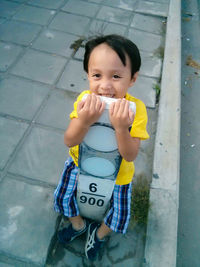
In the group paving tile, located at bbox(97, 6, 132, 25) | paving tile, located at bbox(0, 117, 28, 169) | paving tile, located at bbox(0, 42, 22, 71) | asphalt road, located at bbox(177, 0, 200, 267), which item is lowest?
asphalt road, located at bbox(177, 0, 200, 267)

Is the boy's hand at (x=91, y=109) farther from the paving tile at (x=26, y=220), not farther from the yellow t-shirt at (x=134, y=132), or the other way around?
the paving tile at (x=26, y=220)

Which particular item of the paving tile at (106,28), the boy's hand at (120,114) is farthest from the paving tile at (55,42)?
the boy's hand at (120,114)

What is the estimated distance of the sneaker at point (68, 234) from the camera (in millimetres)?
1541

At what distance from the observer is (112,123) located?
39.7 inches

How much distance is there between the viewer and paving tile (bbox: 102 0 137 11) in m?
4.28

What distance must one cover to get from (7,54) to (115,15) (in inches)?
80.0

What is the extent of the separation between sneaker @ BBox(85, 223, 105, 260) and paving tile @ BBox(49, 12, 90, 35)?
2882mm

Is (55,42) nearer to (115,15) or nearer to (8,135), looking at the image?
(115,15)

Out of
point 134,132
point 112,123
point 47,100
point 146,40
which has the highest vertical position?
point 112,123

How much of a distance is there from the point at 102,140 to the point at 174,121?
1564 mm

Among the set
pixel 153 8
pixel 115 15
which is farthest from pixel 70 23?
pixel 153 8

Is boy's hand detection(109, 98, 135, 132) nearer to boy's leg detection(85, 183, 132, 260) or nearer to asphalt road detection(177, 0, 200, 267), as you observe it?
boy's leg detection(85, 183, 132, 260)

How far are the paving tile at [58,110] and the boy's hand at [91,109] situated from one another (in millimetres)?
1349

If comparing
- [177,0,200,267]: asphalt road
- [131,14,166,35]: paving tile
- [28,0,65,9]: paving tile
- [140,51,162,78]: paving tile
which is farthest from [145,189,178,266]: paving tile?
[28,0,65,9]: paving tile
